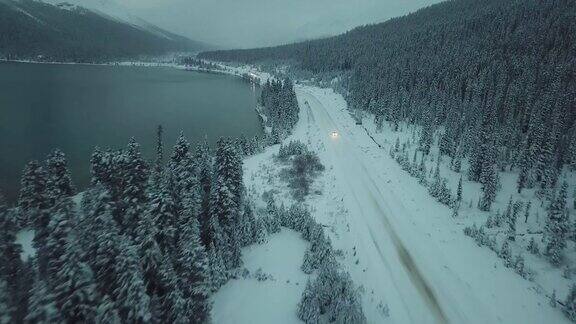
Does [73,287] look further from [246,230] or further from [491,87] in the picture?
[491,87]

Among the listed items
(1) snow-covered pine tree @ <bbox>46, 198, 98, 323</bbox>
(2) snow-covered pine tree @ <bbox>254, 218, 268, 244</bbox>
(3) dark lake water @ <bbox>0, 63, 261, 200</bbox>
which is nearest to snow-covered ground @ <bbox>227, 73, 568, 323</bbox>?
(2) snow-covered pine tree @ <bbox>254, 218, 268, 244</bbox>

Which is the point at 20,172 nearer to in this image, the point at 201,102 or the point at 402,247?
the point at 402,247

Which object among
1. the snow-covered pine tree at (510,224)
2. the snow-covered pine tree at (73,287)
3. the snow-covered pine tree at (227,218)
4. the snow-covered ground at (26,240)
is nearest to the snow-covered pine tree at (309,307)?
the snow-covered pine tree at (227,218)

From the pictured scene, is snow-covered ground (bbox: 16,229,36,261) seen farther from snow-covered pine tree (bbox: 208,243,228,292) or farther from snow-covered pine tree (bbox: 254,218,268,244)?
snow-covered pine tree (bbox: 254,218,268,244)

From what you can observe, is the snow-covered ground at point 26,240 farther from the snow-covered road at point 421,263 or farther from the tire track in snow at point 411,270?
the tire track in snow at point 411,270

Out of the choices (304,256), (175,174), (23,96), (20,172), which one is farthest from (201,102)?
(304,256)

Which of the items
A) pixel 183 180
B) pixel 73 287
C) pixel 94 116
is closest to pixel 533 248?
pixel 183 180
